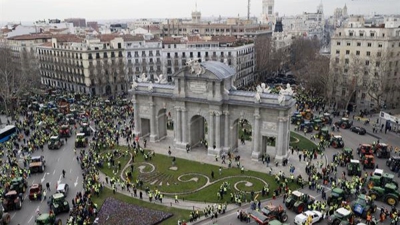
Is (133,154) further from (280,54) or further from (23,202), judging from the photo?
(280,54)

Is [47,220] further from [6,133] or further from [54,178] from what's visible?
[6,133]

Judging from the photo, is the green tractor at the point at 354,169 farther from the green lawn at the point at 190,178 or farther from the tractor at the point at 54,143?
the tractor at the point at 54,143

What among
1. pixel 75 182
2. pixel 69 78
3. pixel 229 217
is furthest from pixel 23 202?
pixel 69 78

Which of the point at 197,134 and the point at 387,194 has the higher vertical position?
the point at 197,134

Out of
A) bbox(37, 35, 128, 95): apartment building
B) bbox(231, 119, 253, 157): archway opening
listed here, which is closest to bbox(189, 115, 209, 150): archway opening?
bbox(231, 119, 253, 157): archway opening

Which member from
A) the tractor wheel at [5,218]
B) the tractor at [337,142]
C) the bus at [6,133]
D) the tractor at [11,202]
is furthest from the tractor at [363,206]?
the bus at [6,133]

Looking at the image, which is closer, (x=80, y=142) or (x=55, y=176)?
(x=55, y=176)

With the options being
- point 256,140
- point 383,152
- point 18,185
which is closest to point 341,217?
point 256,140

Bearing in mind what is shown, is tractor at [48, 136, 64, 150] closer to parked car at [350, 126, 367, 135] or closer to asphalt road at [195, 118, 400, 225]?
asphalt road at [195, 118, 400, 225]
